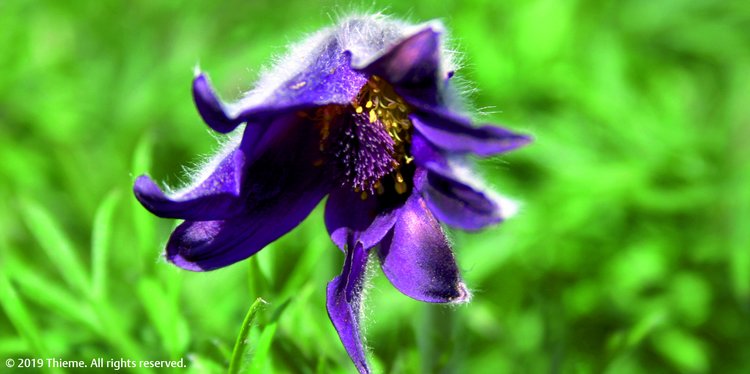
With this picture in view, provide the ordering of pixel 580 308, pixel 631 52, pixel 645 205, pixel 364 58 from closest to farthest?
1. pixel 364 58
2. pixel 580 308
3. pixel 645 205
4. pixel 631 52

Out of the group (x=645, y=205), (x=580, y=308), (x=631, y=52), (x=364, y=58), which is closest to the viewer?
(x=364, y=58)

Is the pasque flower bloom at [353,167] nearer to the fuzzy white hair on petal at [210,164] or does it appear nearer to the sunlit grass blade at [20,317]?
the fuzzy white hair on petal at [210,164]

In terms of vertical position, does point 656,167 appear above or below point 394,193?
below

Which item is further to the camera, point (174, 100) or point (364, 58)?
point (174, 100)

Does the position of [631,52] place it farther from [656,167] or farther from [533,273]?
[533,273]

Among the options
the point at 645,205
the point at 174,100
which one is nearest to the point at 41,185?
the point at 174,100

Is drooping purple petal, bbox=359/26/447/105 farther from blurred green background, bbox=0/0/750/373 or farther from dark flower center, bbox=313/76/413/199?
blurred green background, bbox=0/0/750/373

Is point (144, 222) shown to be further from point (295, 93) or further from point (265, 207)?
point (295, 93)
